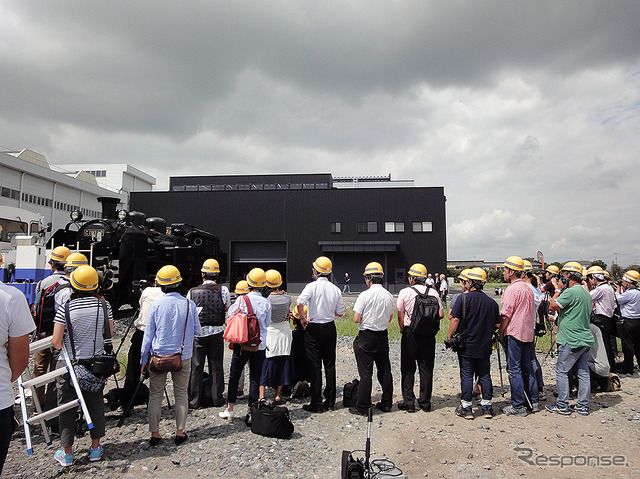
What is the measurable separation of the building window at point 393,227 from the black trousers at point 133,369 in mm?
31706

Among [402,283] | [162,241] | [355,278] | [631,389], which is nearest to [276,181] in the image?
[355,278]

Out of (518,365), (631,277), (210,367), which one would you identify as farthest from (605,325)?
(210,367)

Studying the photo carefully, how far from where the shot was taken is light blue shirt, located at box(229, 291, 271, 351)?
551 cm

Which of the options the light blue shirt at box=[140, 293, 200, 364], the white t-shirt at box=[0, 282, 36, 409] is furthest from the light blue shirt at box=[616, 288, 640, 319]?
the white t-shirt at box=[0, 282, 36, 409]

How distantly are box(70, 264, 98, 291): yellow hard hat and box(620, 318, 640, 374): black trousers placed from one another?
8923mm

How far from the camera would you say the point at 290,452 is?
4.66 m

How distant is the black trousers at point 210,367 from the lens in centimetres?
582

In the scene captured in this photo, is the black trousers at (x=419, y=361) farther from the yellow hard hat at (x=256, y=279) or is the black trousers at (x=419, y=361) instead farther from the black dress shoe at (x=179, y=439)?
the black dress shoe at (x=179, y=439)

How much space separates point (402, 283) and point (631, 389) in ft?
92.9

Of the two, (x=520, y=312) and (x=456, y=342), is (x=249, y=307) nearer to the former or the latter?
(x=456, y=342)

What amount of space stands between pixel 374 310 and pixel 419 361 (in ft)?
3.52

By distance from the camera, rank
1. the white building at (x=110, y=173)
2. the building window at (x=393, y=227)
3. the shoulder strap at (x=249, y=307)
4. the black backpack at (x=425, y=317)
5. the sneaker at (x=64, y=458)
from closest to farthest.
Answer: the sneaker at (x=64, y=458) → the shoulder strap at (x=249, y=307) → the black backpack at (x=425, y=317) → the building window at (x=393, y=227) → the white building at (x=110, y=173)

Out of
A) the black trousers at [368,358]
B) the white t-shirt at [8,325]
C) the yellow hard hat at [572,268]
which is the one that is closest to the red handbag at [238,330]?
the black trousers at [368,358]

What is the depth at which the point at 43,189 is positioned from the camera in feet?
140
